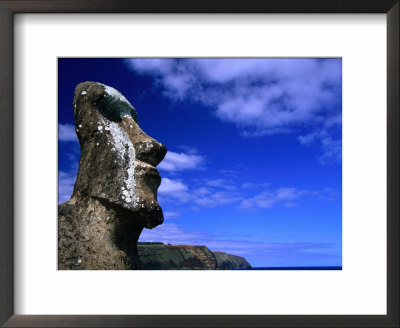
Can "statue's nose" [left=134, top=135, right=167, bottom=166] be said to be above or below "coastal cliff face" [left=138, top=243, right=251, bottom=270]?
above

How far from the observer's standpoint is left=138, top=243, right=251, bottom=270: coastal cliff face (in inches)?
256

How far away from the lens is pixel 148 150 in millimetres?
6316

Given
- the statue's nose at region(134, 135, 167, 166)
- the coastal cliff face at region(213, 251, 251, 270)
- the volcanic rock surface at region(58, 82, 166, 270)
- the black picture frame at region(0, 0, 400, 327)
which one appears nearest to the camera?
the black picture frame at region(0, 0, 400, 327)

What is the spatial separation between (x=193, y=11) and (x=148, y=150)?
8.34ft

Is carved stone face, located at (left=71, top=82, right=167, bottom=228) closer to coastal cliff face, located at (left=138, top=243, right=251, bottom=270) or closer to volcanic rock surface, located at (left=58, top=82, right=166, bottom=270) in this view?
volcanic rock surface, located at (left=58, top=82, right=166, bottom=270)

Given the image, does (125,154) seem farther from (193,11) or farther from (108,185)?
(193,11)

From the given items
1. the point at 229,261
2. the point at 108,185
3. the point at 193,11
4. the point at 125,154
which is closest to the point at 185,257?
the point at 229,261

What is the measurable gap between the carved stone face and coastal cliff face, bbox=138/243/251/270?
0.71m

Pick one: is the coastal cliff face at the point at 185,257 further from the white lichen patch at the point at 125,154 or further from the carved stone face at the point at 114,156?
the white lichen patch at the point at 125,154

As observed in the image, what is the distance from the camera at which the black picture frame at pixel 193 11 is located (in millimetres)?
4000

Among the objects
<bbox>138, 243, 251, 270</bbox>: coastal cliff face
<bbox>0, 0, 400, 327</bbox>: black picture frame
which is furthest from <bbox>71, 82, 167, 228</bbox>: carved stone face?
<bbox>0, 0, 400, 327</bbox>: black picture frame

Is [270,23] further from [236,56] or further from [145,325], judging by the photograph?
[145,325]

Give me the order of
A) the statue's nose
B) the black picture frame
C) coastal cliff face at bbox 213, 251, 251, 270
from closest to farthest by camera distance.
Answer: the black picture frame → the statue's nose → coastal cliff face at bbox 213, 251, 251, 270

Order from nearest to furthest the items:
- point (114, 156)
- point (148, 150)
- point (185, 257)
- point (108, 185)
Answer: point (108, 185)
point (114, 156)
point (148, 150)
point (185, 257)
